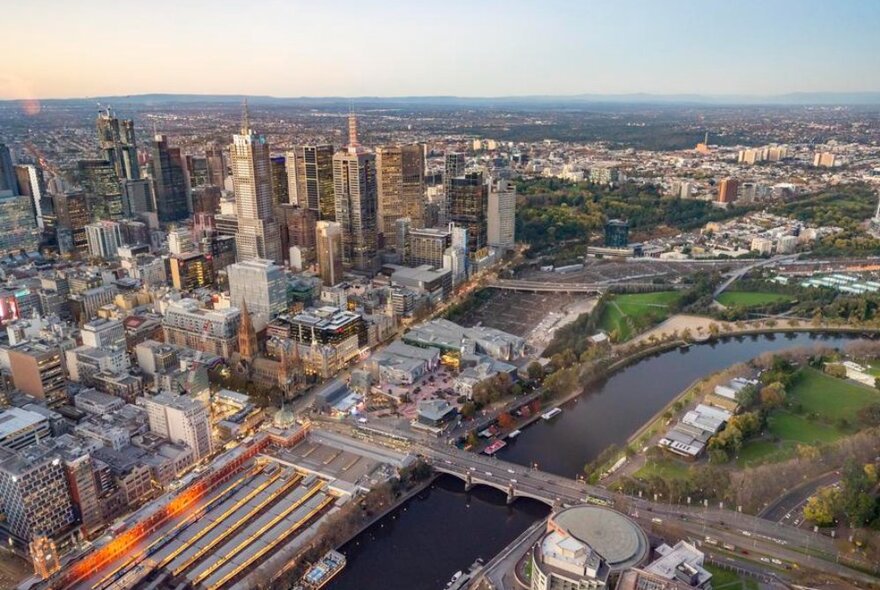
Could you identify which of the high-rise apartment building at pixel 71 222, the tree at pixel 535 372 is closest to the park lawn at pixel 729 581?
the tree at pixel 535 372

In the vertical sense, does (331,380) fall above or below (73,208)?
below

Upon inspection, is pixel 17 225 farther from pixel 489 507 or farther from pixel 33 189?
pixel 489 507

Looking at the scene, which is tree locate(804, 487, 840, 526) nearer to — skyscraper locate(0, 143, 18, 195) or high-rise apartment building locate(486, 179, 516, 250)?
high-rise apartment building locate(486, 179, 516, 250)

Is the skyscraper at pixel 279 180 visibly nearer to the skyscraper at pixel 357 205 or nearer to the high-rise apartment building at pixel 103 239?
the skyscraper at pixel 357 205

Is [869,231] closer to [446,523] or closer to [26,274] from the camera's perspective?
[446,523]

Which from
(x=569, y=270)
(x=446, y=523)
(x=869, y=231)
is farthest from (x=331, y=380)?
(x=869, y=231)

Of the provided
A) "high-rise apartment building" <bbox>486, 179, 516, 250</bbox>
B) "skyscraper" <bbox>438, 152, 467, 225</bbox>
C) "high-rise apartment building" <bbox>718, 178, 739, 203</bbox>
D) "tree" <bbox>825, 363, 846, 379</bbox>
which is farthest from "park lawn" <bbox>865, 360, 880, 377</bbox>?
"high-rise apartment building" <bbox>718, 178, 739, 203</bbox>
